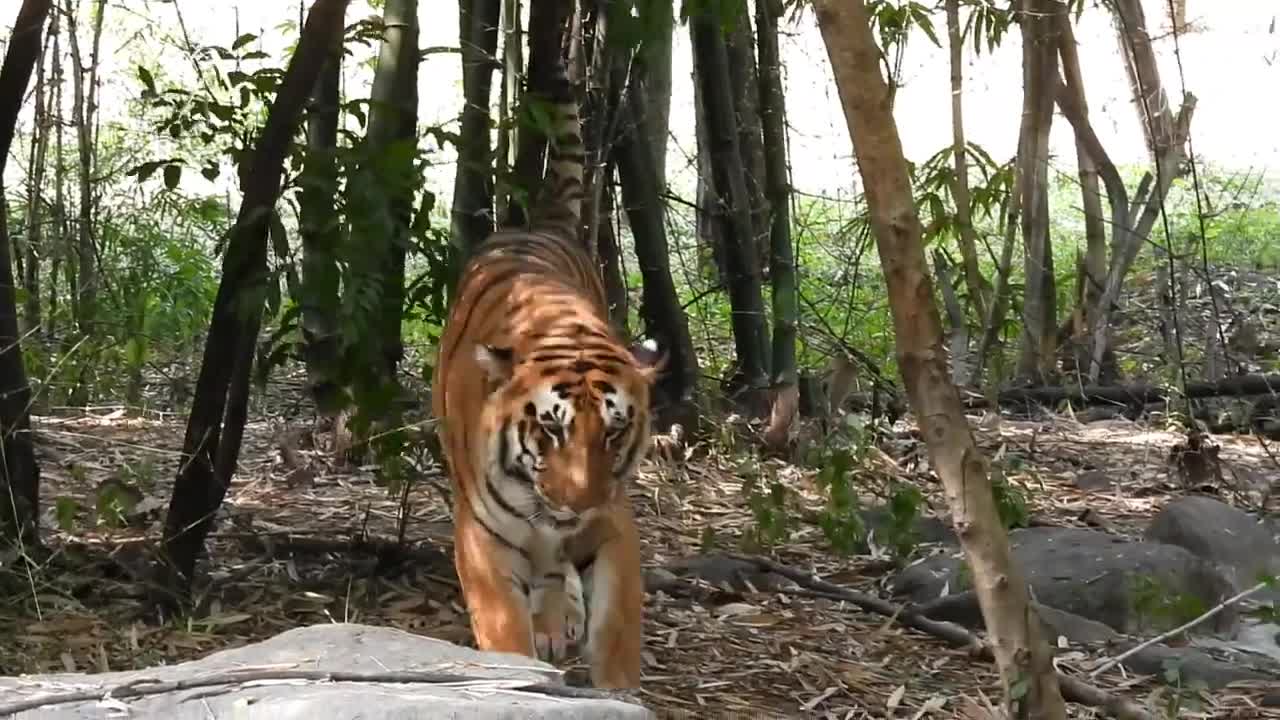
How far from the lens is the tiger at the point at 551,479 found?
3.28 metres

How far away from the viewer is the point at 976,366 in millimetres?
7387

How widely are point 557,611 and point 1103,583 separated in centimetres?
161

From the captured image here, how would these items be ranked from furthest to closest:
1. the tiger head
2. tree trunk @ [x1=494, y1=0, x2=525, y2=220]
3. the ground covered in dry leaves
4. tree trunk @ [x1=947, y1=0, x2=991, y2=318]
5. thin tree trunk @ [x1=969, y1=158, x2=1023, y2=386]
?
thin tree trunk @ [x1=969, y1=158, x2=1023, y2=386]
tree trunk @ [x1=947, y1=0, x2=991, y2=318]
tree trunk @ [x1=494, y1=0, x2=525, y2=220]
the ground covered in dry leaves
the tiger head

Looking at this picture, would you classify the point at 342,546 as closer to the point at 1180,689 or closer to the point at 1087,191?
the point at 1180,689

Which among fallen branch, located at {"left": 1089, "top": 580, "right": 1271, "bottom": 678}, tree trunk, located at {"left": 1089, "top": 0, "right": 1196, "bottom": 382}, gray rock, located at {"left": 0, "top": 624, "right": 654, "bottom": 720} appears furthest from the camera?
tree trunk, located at {"left": 1089, "top": 0, "right": 1196, "bottom": 382}

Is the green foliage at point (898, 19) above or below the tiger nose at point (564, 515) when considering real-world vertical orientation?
above

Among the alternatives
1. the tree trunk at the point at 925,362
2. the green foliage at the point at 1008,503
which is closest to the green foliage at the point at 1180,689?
the green foliage at the point at 1008,503

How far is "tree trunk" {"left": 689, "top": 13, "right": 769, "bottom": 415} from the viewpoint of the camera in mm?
5605

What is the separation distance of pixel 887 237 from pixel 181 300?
168 inches

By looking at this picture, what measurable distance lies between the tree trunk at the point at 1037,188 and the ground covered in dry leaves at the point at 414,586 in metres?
1.87

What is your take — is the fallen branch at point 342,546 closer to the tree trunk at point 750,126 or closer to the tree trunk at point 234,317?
the tree trunk at point 234,317

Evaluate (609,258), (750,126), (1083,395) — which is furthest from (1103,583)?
(1083,395)

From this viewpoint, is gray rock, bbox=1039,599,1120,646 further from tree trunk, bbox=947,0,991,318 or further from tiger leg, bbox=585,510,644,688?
tree trunk, bbox=947,0,991,318

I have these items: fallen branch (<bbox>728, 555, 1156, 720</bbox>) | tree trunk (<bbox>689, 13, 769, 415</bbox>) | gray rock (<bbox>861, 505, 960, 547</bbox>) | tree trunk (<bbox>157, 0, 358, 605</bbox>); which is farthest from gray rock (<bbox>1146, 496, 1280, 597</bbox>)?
tree trunk (<bbox>157, 0, 358, 605</bbox>)
